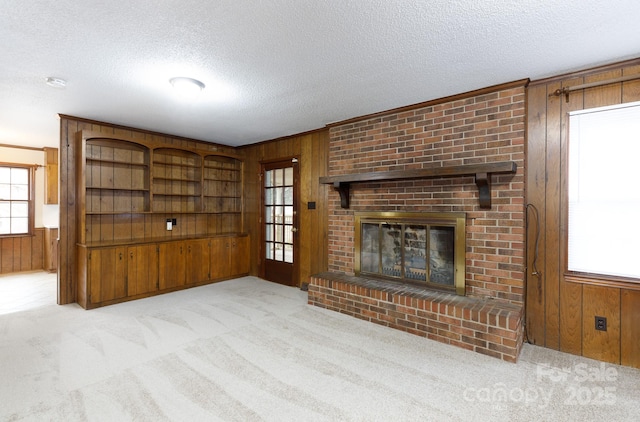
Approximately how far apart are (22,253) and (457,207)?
25.4 feet

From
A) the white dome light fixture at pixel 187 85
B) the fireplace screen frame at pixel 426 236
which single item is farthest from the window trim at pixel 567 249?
the white dome light fixture at pixel 187 85

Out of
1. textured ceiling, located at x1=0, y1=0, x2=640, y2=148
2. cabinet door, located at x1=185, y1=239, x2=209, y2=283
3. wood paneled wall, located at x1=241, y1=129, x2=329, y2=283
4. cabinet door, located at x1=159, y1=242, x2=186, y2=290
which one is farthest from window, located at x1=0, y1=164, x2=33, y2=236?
wood paneled wall, located at x1=241, y1=129, x2=329, y2=283

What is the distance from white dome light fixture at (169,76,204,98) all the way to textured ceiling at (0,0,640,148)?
0.26 feet

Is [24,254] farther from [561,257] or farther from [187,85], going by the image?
[561,257]

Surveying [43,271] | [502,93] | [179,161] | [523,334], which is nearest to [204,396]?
[523,334]

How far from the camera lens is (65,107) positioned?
356 centimetres

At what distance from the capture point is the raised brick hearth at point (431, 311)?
258 cm

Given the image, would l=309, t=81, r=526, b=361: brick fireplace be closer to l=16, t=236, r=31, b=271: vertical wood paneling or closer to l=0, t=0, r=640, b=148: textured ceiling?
l=0, t=0, r=640, b=148: textured ceiling

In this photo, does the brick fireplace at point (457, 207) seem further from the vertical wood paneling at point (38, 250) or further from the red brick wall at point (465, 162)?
the vertical wood paneling at point (38, 250)

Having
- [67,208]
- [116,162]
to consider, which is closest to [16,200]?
[67,208]

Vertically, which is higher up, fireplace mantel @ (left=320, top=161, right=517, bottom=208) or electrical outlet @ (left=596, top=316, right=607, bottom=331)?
fireplace mantel @ (left=320, top=161, right=517, bottom=208)

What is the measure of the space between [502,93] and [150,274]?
15.8ft

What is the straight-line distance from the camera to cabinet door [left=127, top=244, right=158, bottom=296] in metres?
4.12

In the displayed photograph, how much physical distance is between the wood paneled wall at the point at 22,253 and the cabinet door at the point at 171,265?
12.0 feet
